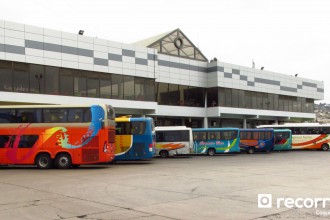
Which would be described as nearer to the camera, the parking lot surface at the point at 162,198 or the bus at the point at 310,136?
the parking lot surface at the point at 162,198

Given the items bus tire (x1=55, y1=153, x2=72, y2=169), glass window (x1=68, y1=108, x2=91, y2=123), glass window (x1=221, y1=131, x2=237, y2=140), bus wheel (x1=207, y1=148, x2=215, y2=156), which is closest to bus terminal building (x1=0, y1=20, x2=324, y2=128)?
bus wheel (x1=207, y1=148, x2=215, y2=156)

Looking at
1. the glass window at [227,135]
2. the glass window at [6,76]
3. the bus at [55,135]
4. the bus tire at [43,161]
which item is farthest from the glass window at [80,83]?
the bus tire at [43,161]

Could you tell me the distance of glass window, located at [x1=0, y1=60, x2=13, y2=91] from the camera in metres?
30.4

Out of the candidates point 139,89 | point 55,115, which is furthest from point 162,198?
point 139,89

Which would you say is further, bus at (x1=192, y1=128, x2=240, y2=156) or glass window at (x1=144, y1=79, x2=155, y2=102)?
glass window at (x1=144, y1=79, x2=155, y2=102)

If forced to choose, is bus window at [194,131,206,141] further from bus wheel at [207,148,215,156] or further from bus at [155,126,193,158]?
bus at [155,126,193,158]

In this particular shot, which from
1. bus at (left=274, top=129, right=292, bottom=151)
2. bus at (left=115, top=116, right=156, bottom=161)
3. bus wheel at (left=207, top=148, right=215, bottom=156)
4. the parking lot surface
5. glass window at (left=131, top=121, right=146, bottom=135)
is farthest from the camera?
bus at (left=274, top=129, right=292, bottom=151)

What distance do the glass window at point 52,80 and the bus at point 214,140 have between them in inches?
498

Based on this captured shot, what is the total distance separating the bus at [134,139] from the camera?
1017 inches

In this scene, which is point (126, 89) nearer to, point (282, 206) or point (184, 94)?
point (184, 94)

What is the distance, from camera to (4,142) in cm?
2214

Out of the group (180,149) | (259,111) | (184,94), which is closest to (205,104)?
(184,94)

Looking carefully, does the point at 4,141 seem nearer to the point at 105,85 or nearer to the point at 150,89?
the point at 105,85

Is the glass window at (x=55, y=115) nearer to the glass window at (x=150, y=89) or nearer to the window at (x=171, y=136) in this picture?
the window at (x=171, y=136)
